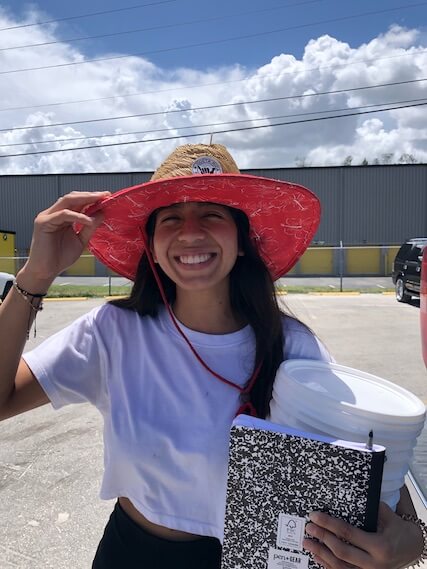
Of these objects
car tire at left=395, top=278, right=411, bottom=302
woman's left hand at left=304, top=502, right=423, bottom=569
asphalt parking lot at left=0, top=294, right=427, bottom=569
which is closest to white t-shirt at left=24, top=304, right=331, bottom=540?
woman's left hand at left=304, top=502, right=423, bottom=569

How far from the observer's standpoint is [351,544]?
0.92 m

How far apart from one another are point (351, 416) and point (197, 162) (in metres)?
0.83

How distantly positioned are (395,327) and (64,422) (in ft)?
23.0

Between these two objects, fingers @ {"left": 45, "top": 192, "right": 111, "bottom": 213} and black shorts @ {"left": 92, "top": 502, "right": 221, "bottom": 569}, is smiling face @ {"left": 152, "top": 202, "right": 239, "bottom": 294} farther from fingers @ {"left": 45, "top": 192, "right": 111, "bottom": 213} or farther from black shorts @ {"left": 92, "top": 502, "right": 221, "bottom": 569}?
black shorts @ {"left": 92, "top": 502, "right": 221, "bottom": 569}

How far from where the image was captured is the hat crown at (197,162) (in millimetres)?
1436

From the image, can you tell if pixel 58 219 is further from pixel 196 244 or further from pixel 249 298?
pixel 249 298

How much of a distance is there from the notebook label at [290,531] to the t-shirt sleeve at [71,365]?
2.26 feet

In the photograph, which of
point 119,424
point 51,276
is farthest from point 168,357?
point 51,276

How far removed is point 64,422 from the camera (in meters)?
4.60

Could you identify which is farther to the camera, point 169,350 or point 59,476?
point 59,476

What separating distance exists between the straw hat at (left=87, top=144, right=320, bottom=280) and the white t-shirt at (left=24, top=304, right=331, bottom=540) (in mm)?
324

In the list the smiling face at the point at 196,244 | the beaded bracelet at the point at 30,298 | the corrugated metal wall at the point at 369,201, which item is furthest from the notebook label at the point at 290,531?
the corrugated metal wall at the point at 369,201

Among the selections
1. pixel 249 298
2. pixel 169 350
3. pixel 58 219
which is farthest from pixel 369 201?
pixel 58 219

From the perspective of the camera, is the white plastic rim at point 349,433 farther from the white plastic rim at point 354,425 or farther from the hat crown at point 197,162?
the hat crown at point 197,162
